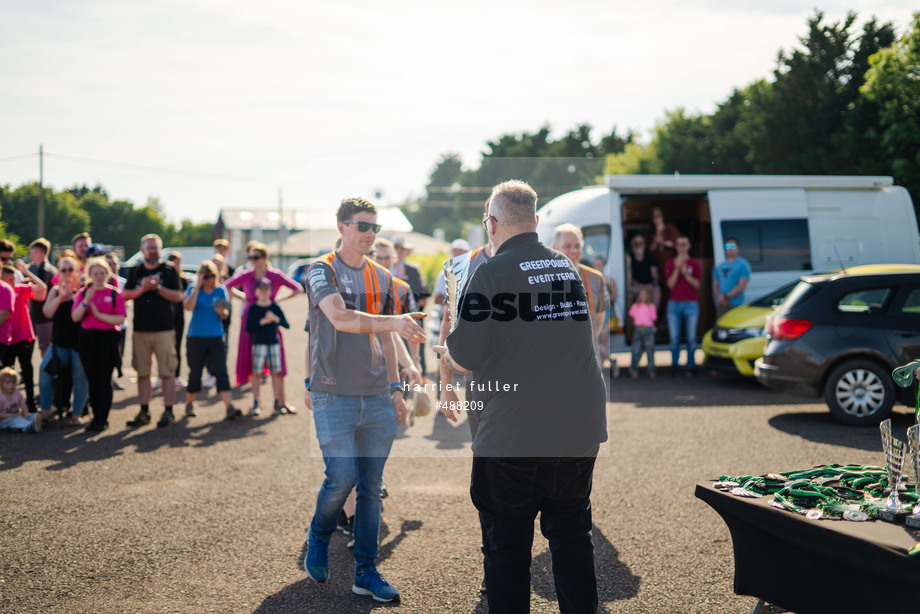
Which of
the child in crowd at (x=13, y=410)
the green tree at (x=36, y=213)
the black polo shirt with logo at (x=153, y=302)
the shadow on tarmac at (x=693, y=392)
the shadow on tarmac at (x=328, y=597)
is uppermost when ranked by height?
the green tree at (x=36, y=213)

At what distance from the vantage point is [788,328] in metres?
9.08

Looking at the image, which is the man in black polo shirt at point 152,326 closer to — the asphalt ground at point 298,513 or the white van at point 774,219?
the asphalt ground at point 298,513

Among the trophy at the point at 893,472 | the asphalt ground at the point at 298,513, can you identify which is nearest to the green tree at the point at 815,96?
the asphalt ground at the point at 298,513

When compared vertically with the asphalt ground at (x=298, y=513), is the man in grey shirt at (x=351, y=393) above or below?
above

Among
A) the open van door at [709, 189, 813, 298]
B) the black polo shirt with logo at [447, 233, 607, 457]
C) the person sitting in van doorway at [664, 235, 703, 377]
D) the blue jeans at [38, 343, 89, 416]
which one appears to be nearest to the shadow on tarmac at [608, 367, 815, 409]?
the person sitting in van doorway at [664, 235, 703, 377]

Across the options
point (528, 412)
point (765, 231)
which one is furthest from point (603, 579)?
point (765, 231)

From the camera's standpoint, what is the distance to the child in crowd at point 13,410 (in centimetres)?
857

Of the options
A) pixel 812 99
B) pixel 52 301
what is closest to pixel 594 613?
pixel 52 301

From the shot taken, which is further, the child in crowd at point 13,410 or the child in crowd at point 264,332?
the child in crowd at point 264,332

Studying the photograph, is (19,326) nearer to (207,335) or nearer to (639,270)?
(207,335)

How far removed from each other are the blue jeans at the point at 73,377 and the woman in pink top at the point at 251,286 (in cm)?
175

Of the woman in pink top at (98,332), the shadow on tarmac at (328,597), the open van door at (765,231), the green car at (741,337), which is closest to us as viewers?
the shadow on tarmac at (328,597)

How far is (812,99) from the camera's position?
27547mm

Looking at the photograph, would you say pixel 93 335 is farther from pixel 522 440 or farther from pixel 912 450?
pixel 912 450
